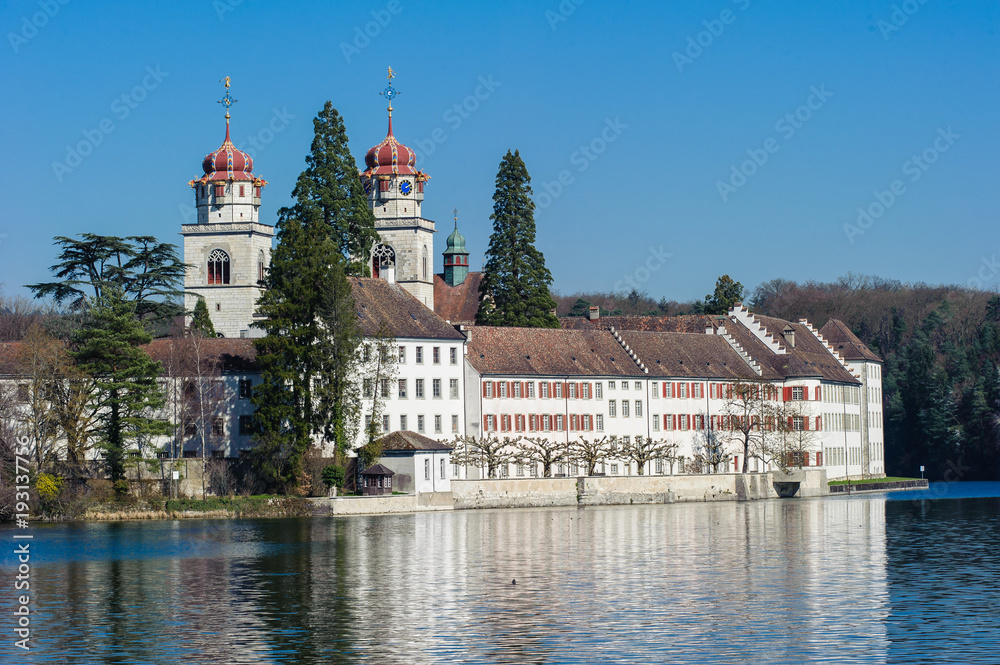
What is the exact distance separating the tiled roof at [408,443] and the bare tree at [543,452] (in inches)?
288

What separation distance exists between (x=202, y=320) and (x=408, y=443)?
34425 millimetres

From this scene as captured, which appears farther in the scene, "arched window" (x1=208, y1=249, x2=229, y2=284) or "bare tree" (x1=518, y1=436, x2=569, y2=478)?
"arched window" (x1=208, y1=249, x2=229, y2=284)

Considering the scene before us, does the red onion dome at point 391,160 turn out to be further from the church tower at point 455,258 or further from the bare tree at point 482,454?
the bare tree at point 482,454

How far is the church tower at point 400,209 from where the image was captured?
13600 cm

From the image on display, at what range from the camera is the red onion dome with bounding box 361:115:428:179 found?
136375mm

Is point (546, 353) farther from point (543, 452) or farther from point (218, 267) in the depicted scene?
point (218, 267)

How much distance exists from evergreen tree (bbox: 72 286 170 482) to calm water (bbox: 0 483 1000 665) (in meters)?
7.43

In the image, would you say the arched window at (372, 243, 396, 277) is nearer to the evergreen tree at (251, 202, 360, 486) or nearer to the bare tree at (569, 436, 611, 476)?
the bare tree at (569, 436, 611, 476)

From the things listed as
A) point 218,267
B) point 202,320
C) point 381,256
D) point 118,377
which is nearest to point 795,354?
point 381,256

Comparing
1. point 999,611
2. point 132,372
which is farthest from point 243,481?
point 999,611

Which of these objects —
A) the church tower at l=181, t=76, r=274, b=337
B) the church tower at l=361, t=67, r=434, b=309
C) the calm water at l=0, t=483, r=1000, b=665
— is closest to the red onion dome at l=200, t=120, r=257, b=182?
the church tower at l=181, t=76, r=274, b=337

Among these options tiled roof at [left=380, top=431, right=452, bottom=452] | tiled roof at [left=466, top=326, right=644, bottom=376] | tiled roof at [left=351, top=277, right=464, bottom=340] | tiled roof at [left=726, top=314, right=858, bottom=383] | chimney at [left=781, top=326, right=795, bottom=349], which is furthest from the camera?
chimney at [left=781, top=326, right=795, bottom=349]

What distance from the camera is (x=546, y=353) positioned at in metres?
102

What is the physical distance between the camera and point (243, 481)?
86562 mm
